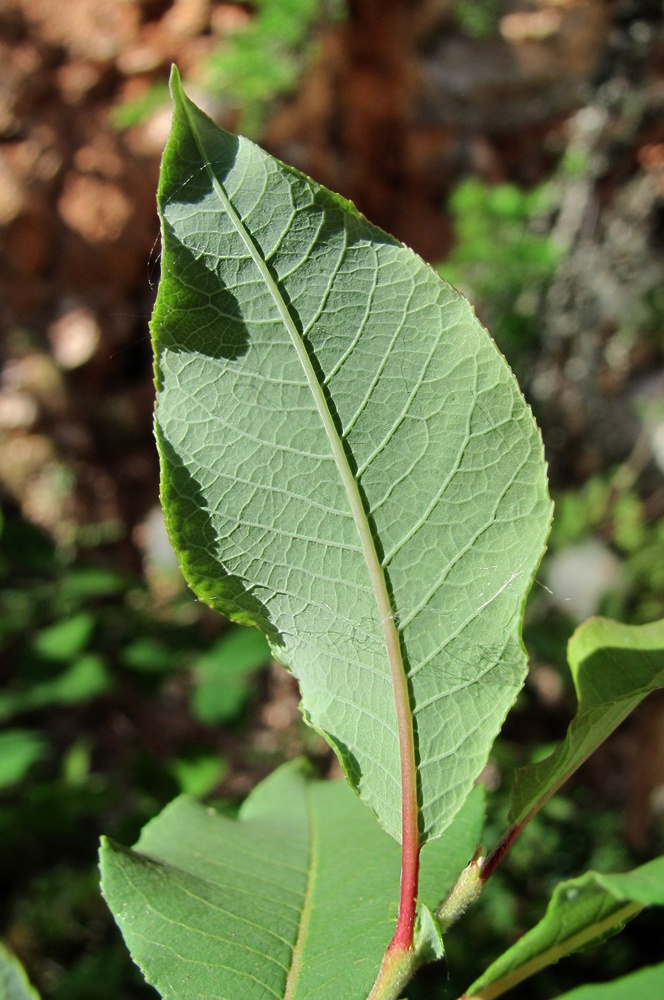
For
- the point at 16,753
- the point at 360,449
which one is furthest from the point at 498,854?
the point at 16,753

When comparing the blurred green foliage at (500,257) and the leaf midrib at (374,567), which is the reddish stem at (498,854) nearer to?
the leaf midrib at (374,567)

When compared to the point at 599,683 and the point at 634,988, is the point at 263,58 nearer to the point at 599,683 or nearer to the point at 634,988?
the point at 599,683

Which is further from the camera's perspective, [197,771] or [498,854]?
[197,771]

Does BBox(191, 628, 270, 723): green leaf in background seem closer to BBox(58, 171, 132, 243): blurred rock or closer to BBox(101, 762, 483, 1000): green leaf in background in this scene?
BBox(101, 762, 483, 1000): green leaf in background

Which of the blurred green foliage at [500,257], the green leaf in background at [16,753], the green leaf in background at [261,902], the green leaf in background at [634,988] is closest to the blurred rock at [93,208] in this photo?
the blurred green foliage at [500,257]

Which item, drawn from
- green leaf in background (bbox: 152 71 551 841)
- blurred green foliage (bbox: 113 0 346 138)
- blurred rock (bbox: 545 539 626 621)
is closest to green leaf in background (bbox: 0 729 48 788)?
green leaf in background (bbox: 152 71 551 841)


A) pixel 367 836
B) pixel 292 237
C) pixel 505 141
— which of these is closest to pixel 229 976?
pixel 367 836
